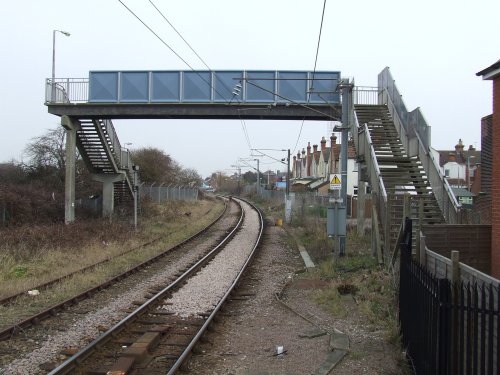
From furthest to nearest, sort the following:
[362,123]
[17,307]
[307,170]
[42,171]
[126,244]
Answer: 1. [307,170]
2. [42,171]
3. [362,123]
4. [126,244]
5. [17,307]

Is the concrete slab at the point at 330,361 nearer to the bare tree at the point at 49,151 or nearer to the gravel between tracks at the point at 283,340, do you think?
the gravel between tracks at the point at 283,340

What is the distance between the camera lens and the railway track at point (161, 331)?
650 cm

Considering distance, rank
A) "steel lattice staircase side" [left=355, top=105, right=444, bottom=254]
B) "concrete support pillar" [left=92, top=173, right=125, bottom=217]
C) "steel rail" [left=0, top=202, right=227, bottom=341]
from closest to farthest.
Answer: "steel rail" [left=0, top=202, right=227, bottom=341] → "steel lattice staircase side" [left=355, top=105, right=444, bottom=254] → "concrete support pillar" [left=92, top=173, right=125, bottom=217]

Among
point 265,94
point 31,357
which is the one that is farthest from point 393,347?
point 265,94

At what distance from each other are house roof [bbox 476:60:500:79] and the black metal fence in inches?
167

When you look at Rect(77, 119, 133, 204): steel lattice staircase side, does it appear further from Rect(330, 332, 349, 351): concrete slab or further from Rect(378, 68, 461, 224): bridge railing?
Rect(330, 332, 349, 351): concrete slab

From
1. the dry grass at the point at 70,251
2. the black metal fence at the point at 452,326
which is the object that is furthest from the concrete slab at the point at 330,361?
the dry grass at the point at 70,251

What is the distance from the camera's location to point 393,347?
728 cm

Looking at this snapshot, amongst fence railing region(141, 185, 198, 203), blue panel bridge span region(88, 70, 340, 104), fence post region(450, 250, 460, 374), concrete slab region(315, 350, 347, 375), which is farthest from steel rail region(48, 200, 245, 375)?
fence railing region(141, 185, 198, 203)

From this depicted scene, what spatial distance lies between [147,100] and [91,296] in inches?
586

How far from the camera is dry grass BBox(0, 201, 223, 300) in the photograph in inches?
507

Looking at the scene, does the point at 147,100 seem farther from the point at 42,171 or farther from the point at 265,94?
the point at 42,171

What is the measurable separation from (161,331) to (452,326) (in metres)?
4.73

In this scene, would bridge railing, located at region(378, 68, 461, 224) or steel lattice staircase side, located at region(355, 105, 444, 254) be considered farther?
steel lattice staircase side, located at region(355, 105, 444, 254)
